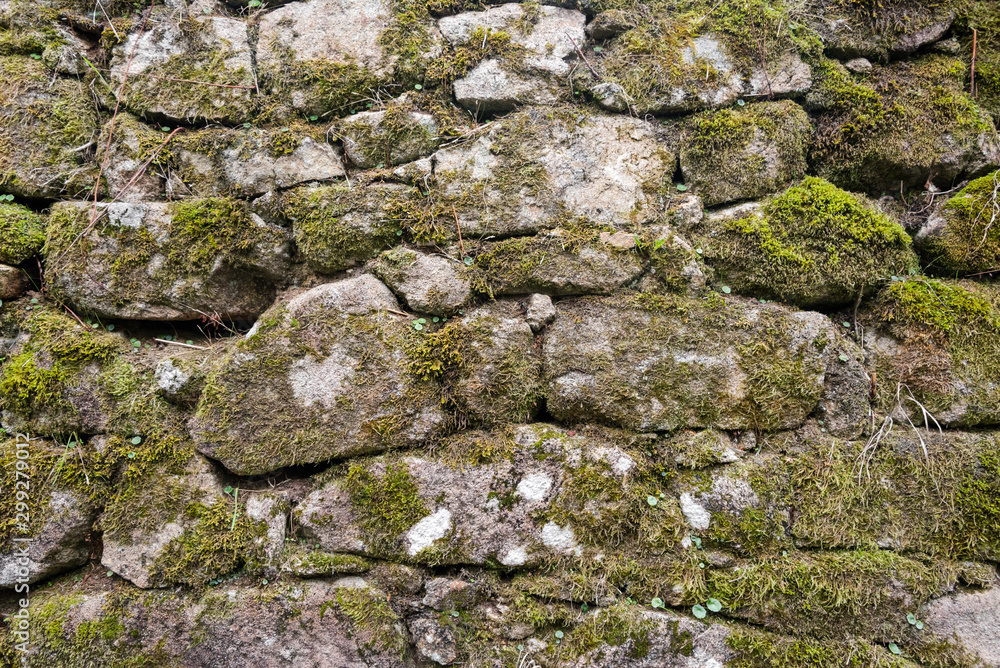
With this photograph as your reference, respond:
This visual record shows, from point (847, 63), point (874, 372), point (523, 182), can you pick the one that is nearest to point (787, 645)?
point (874, 372)

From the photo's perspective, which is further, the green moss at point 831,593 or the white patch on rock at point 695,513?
the white patch on rock at point 695,513

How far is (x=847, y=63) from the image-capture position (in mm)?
2791

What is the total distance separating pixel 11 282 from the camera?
2508 mm

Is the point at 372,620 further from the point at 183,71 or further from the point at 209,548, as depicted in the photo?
the point at 183,71

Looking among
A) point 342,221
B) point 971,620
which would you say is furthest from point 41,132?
point 971,620

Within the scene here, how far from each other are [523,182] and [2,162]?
2.76 metres

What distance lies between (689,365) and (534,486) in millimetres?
987

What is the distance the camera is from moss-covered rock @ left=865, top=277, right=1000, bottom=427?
7.79 feet

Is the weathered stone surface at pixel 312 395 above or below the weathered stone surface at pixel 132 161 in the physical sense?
below

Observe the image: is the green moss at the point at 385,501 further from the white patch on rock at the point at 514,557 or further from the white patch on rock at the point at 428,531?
the white patch on rock at the point at 514,557

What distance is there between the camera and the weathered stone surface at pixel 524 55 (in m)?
2.76

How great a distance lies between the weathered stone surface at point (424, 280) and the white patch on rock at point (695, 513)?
4.86ft

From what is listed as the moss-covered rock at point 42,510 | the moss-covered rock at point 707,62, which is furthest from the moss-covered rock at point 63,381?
the moss-covered rock at point 707,62

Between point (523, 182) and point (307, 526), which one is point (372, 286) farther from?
point (307, 526)
